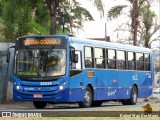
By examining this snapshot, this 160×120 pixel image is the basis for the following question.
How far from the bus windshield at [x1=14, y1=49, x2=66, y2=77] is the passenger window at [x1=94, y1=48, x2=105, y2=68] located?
8.94ft

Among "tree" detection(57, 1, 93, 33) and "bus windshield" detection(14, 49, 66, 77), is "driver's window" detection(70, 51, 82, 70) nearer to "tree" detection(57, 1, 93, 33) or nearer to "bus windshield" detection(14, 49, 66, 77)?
"bus windshield" detection(14, 49, 66, 77)

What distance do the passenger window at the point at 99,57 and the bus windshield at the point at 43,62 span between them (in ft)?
8.94

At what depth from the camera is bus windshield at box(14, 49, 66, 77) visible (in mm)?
23703

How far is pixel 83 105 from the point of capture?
25250mm

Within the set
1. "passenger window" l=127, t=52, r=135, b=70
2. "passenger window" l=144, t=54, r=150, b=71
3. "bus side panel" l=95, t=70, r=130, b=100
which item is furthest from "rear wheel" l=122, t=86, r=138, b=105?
"passenger window" l=144, t=54, r=150, b=71

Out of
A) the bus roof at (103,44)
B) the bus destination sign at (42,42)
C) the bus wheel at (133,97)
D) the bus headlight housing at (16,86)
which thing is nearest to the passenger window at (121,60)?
the bus roof at (103,44)

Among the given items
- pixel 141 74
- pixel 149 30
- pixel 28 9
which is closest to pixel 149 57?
pixel 141 74

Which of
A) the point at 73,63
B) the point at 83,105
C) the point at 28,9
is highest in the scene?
the point at 28,9

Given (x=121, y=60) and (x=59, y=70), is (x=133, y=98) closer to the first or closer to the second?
(x=121, y=60)

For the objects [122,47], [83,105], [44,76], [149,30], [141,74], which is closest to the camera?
[44,76]

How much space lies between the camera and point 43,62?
78.1 ft

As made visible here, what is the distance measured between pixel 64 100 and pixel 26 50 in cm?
268

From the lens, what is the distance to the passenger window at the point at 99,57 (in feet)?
85.8

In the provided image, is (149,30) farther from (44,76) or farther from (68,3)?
(44,76)
